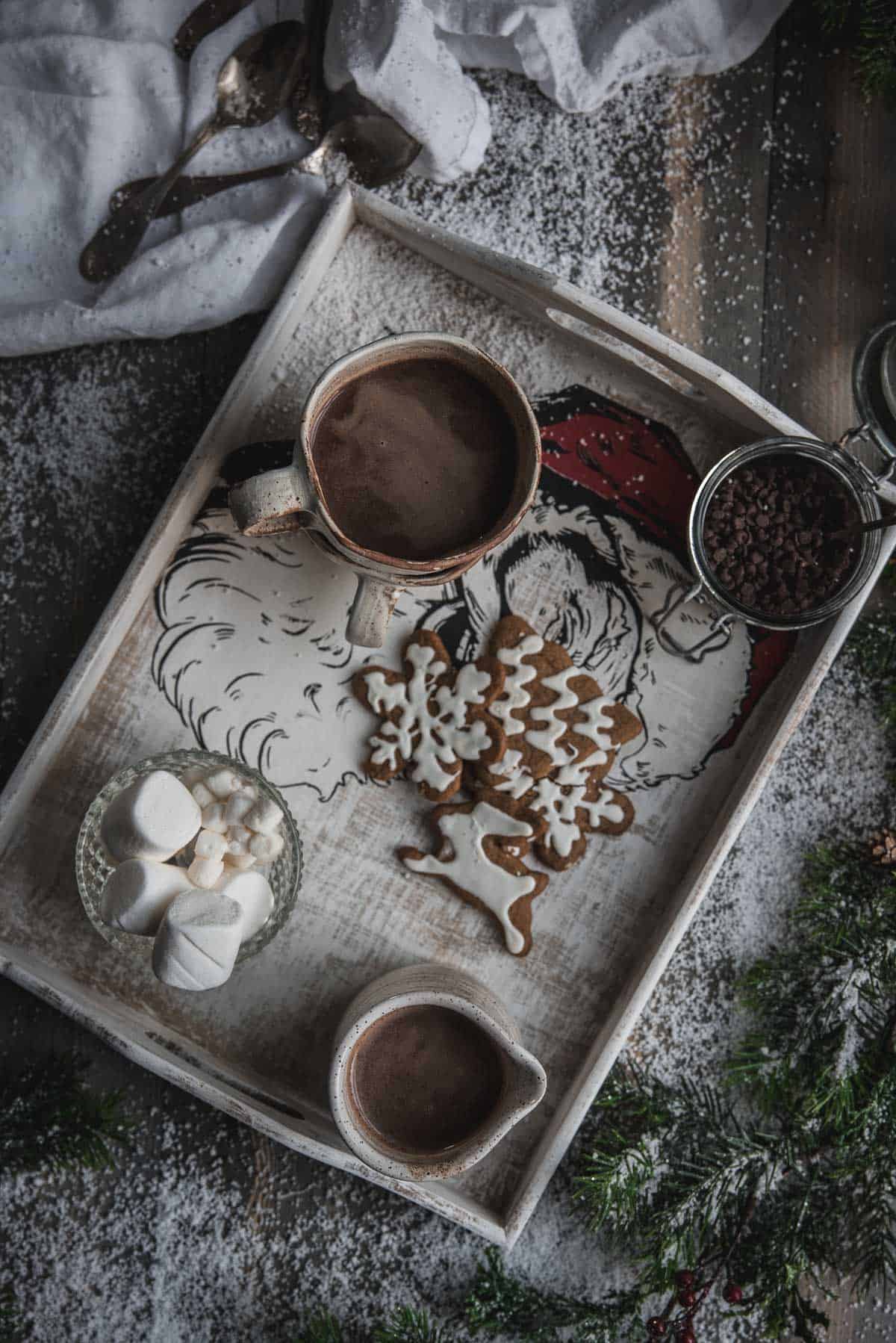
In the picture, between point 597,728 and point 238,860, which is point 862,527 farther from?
point 238,860

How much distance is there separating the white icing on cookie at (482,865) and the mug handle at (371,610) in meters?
0.21

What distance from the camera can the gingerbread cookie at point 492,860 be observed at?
39.9 inches

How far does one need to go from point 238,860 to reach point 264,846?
30 mm

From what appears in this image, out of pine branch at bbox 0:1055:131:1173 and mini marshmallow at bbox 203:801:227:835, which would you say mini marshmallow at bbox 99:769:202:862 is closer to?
mini marshmallow at bbox 203:801:227:835

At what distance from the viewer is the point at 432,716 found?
1028 mm

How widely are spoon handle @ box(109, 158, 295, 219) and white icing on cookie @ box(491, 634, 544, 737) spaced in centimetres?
63

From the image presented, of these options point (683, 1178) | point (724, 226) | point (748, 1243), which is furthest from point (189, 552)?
point (748, 1243)

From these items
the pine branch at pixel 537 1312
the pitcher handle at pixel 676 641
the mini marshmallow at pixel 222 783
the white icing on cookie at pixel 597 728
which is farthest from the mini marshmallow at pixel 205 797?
the pine branch at pixel 537 1312

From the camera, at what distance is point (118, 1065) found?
1.14 m

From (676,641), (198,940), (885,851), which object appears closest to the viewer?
(198,940)

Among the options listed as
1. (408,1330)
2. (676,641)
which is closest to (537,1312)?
(408,1330)

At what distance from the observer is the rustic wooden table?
1.14 meters

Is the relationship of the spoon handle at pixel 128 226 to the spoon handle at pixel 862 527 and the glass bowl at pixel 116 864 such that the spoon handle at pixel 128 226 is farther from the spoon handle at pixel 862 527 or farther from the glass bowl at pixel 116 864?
the spoon handle at pixel 862 527

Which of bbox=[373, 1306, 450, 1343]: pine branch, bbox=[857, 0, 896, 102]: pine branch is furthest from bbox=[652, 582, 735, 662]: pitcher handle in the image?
bbox=[373, 1306, 450, 1343]: pine branch
